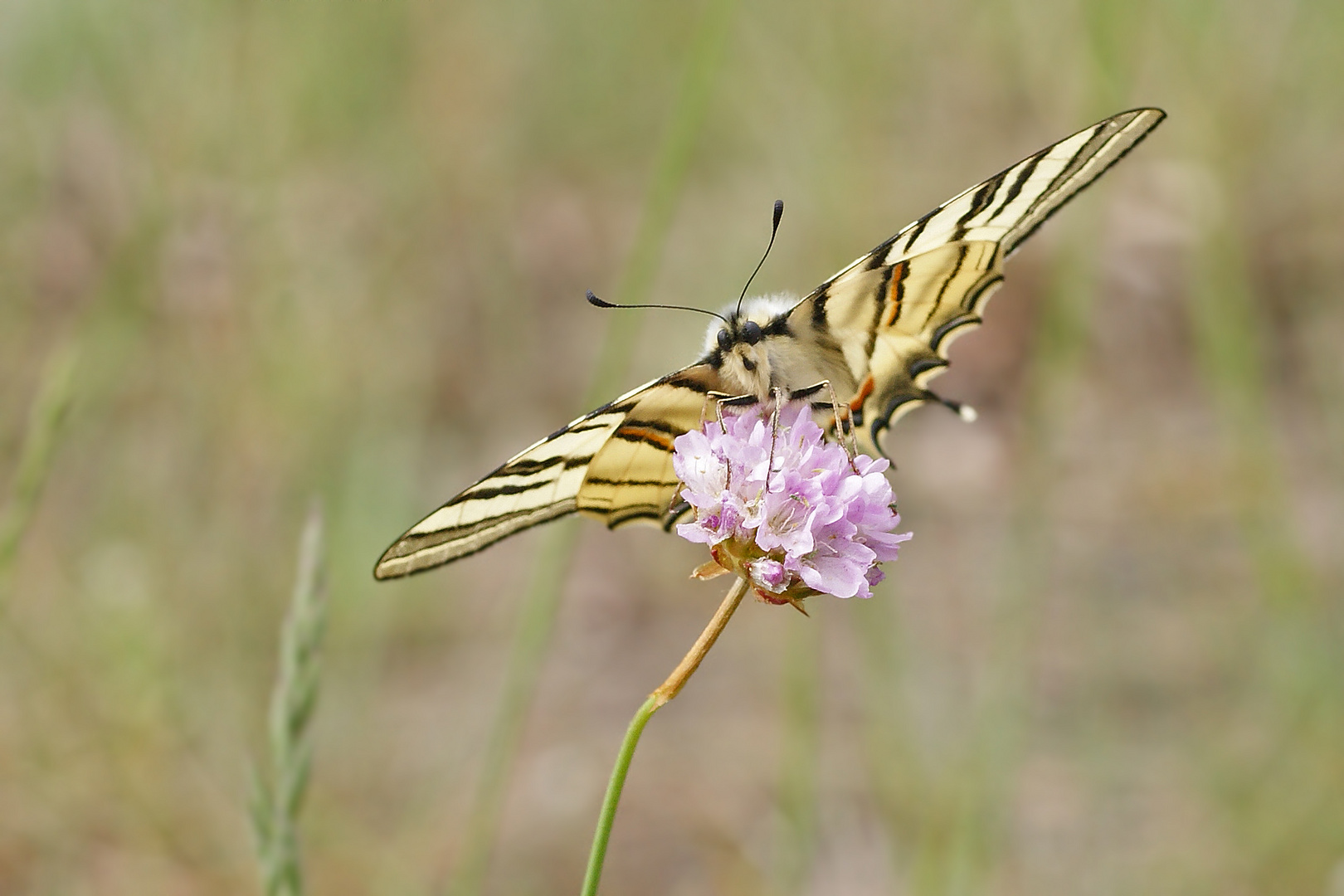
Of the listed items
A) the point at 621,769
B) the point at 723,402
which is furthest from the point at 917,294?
the point at 621,769

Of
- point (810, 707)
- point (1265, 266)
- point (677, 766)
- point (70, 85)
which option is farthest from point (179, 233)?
point (1265, 266)

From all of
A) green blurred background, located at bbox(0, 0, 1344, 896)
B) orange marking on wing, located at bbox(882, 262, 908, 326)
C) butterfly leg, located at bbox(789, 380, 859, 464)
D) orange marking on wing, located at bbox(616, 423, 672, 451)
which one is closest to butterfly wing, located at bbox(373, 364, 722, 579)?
orange marking on wing, located at bbox(616, 423, 672, 451)

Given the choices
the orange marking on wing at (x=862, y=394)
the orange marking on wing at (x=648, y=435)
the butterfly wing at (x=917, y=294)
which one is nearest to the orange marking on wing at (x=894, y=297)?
the butterfly wing at (x=917, y=294)

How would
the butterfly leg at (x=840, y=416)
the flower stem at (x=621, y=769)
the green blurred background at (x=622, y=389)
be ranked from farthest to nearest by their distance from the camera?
1. the green blurred background at (x=622, y=389)
2. the butterfly leg at (x=840, y=416)
3. the flower stem at (x=621, y=769)

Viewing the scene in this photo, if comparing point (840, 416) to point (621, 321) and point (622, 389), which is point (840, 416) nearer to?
point (621, 321)

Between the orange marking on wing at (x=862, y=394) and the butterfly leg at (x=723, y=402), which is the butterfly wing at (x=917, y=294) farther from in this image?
the butterfly leg at (x=723, y=402)

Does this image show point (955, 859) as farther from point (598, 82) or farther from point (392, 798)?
point (598, 82)
